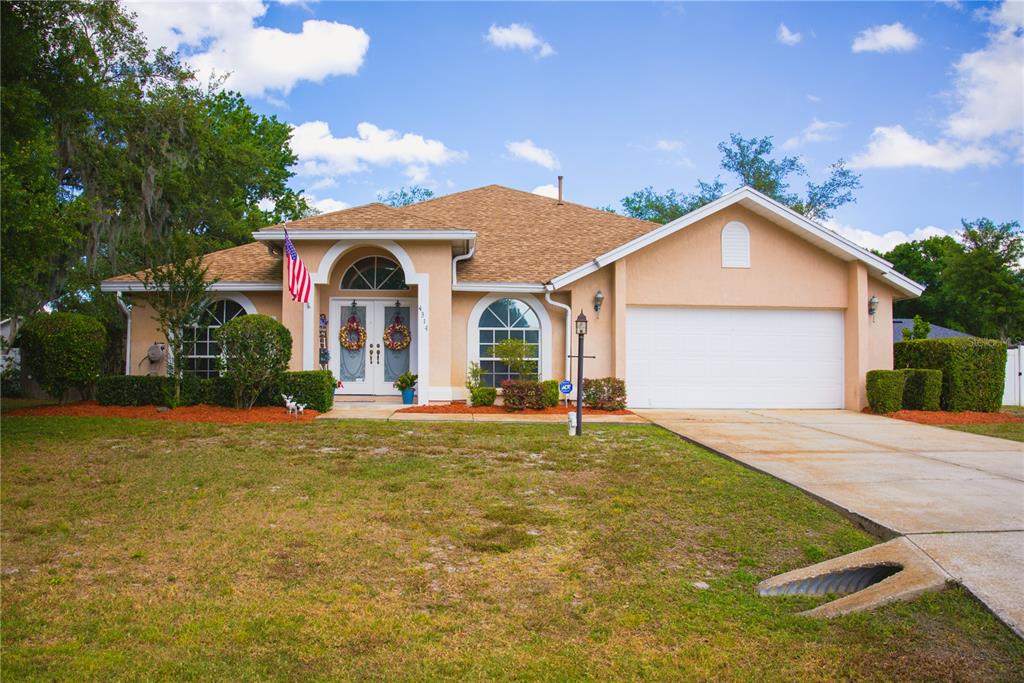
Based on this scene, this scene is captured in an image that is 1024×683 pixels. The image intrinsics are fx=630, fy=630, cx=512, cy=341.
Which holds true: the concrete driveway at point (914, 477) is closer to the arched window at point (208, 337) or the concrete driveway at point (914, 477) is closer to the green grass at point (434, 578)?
the green grass at point (434, 578)

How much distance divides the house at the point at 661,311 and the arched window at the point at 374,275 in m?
0.03

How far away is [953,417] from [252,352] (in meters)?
13.0

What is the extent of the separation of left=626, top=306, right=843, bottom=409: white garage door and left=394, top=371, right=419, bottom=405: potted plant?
4677 mm

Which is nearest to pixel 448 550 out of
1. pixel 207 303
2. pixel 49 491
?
pixel 49 491

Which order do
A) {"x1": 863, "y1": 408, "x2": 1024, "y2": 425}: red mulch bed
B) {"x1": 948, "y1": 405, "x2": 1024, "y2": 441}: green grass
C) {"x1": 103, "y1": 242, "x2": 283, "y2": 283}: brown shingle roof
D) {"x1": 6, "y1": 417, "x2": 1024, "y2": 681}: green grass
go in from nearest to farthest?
{"x1": 6, "y1": 417, "x2": 1024, "y2": 681}: green grass → {"x1": 948, "y1": 405, "x2": 1024, "y2": 441}: green grass → {"x1": 863, "y1": 408, "x2": 1024, "y2": 425}: red mulch bed → {"x1": 103, "y1": 242, "x2": 283, "y2": 283}: brown shingle roof

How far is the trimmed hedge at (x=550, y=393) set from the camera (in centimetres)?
1260

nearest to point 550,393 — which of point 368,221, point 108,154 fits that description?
point 368,221

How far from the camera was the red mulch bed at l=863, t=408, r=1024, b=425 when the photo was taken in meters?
11.6

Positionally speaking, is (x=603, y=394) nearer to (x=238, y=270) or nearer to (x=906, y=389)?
(x=906, y=389)

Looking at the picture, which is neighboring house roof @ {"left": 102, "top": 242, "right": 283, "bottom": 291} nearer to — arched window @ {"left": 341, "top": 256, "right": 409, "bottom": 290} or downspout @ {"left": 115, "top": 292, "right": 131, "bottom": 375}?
downspout @ {"left": 115, "top": 292, "right": 131, "bottom": 375}

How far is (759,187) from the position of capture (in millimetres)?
35000

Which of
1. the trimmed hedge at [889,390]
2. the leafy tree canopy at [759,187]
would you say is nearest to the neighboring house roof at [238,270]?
the trimmed hedge at [889,390]

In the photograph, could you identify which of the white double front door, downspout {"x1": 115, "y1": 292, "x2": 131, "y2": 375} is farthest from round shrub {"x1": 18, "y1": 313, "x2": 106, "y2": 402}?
the white double front door

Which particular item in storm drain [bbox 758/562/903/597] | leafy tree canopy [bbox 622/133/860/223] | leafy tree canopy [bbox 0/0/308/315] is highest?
leafy tree canopy [bbox 622/133/860/223]
